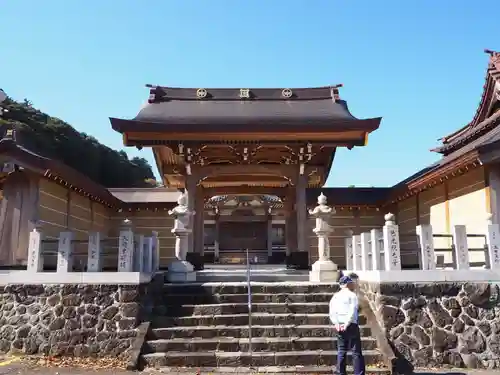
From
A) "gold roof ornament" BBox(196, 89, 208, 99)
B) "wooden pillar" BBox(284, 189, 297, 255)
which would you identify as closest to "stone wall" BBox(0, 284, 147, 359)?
"wooden pillar" BBox(284, 189, 297, 255)

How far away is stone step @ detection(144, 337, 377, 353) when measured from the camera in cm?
743

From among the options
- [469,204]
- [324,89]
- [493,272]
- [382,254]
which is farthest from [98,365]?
[324,89]

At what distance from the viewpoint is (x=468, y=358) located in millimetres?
7500

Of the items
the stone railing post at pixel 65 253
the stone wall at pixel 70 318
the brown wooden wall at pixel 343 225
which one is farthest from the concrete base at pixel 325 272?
the brown wooden wall at pixel 343 225

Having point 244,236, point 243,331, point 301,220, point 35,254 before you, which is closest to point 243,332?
point 243,331

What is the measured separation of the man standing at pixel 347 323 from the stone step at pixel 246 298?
2772 mm

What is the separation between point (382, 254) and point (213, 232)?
22.0 meters

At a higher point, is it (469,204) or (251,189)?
(251,189)

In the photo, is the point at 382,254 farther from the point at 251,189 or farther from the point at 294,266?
the point at 251,189

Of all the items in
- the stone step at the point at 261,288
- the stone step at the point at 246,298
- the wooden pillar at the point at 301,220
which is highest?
the wooden pillar at the point at 301,220

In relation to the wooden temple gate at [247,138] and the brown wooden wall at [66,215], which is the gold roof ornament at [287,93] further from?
the brown wooden wall at [66,215]

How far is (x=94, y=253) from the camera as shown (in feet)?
28.2

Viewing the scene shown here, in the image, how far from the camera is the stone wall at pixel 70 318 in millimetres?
7855

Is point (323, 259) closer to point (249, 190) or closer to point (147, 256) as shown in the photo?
point (147, 256)
